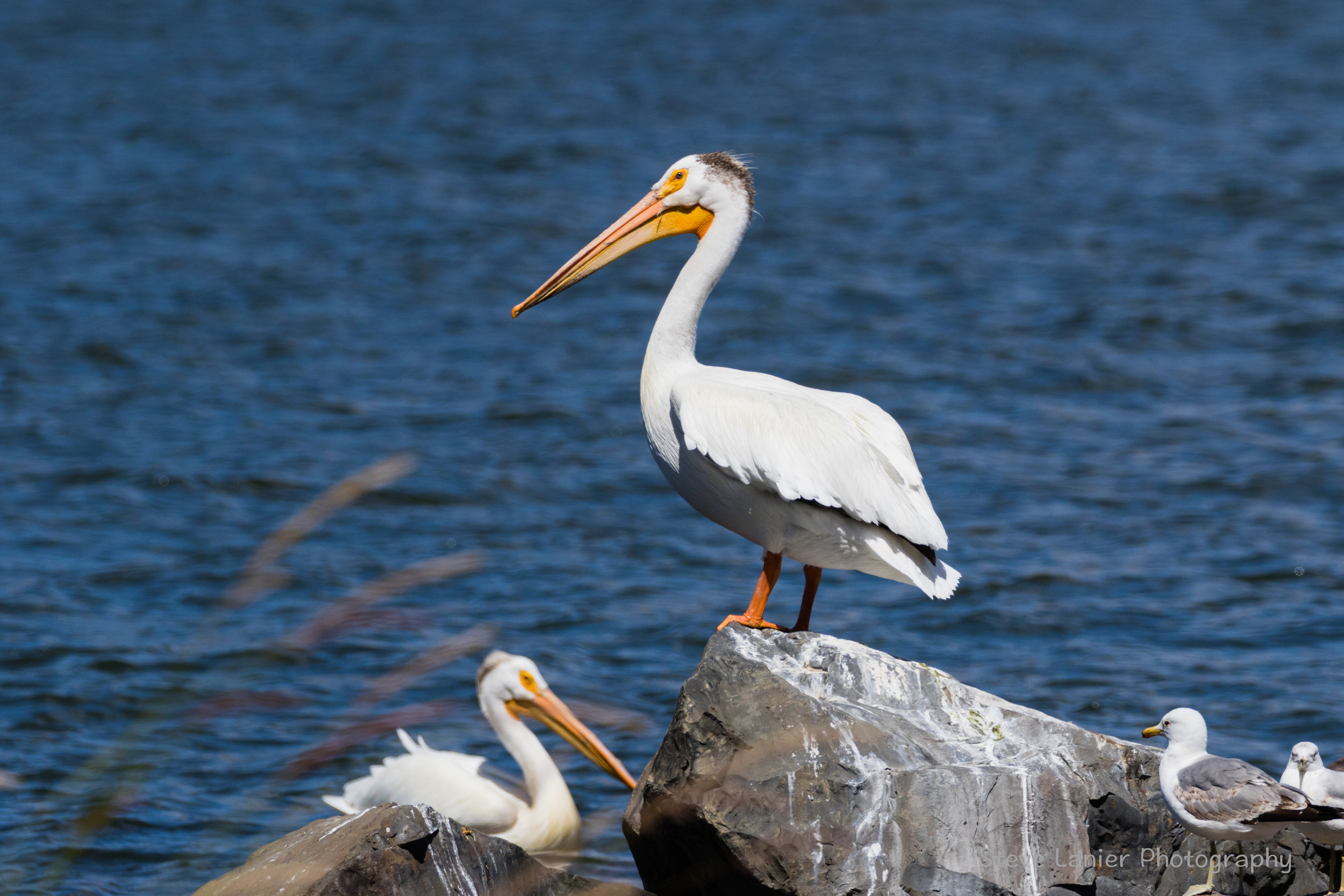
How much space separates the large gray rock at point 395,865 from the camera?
4.05m

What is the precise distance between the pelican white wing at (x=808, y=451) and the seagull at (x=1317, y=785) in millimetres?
1242

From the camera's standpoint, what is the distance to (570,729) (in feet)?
22.5

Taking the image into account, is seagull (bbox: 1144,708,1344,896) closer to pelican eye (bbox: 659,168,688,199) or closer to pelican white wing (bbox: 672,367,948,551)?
pelican white wing (bbox: 672,367,948,551)

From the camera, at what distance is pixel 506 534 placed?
9273 mm

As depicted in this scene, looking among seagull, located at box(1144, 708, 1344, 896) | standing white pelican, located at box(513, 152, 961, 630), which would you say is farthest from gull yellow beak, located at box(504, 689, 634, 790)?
seagull, located at box(1144, 708, 1344, 896)

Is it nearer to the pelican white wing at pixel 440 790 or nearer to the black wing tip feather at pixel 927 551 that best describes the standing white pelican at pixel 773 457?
the black wing tip feather at pixel 927 551

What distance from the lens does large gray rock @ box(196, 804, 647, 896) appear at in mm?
4047

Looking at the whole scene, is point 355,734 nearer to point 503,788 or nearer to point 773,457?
point 773,457

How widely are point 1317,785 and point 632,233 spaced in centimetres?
279

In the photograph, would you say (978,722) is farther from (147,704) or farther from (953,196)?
(953,196)

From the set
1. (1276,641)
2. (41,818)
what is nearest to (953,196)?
(1276,641)

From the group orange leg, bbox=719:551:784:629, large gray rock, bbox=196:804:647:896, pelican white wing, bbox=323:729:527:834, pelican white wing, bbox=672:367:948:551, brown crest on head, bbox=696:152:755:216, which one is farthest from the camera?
pelican white wing, bbox=323:729:527:834

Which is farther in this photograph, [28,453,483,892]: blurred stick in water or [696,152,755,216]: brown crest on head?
[696,152,755,216]: brown crest on head

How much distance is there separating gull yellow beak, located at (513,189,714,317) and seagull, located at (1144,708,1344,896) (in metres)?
2.27
